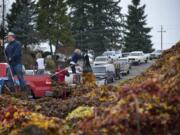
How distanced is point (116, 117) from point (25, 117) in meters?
1.96

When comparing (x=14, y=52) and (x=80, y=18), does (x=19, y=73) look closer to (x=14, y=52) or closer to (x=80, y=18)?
(x=14, y=52)

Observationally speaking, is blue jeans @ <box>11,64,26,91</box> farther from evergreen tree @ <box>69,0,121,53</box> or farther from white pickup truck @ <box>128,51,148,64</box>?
evergreen tree @ <box>69,0,121,53</box>

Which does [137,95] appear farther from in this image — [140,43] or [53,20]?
[140,43]

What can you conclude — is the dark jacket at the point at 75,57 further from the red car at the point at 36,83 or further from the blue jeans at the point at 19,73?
the blue jeans at the point at 19,73

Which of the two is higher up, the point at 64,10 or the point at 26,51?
the point at 64,10

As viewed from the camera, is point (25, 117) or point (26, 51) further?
point (26, 51)

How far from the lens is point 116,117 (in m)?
5.08

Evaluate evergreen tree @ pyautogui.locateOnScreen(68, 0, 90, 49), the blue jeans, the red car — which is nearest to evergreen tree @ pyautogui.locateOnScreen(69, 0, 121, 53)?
evergreen tree @ pyautogui.locateOnScreen(68, 0, 90, 49)

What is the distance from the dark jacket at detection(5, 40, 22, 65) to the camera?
57.0 ft

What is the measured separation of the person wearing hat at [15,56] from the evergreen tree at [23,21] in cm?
5830

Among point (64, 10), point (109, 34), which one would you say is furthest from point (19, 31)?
point (109, 34)

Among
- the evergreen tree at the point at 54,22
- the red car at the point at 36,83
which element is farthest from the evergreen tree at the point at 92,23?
the red car at the point at 36,83

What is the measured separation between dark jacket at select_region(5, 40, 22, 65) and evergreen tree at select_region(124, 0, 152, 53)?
251ft

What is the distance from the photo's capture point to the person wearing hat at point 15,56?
1734 centimetres
